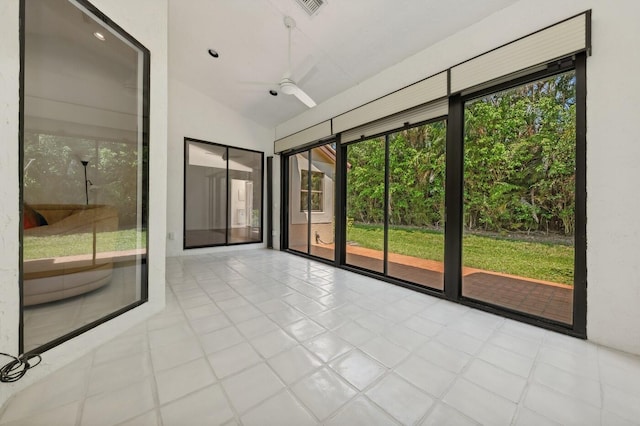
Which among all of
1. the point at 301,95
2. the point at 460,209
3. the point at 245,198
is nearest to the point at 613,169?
the point at 460,209

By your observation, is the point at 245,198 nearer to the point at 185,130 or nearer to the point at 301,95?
the point at 185,130

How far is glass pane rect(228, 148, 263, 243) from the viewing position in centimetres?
579

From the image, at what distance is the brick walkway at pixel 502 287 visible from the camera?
2.54 meters

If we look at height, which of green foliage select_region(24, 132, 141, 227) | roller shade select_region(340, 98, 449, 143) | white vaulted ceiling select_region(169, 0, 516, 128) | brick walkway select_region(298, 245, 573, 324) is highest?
white vaulted ceiling select_region(169, 0, 516, 128)

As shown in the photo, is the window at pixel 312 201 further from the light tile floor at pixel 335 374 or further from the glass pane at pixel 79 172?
the glass pane at pixel 79 172

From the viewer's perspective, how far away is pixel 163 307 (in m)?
2.40

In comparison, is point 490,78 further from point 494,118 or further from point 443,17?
point 494,118

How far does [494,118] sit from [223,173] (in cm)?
551

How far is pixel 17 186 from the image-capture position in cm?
134

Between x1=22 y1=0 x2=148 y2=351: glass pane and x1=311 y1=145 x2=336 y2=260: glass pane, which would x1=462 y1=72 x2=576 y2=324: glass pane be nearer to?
x1=311 y1=145 x2=336 y2=260: glass pane

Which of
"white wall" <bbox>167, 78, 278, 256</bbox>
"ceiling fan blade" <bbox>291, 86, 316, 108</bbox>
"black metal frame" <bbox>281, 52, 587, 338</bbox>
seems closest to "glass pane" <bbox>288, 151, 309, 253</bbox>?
"white wall" <bbox>167, 78, 278, 256</bbox>

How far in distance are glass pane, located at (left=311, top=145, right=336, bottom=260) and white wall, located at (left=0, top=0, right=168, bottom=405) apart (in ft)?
13.5

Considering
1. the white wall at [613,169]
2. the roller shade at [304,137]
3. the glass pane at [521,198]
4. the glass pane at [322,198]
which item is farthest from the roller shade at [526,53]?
the glass pane at [322,198]

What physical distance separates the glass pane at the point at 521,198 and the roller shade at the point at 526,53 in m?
0.78
